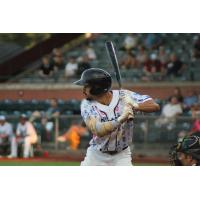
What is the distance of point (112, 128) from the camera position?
18.8 ft

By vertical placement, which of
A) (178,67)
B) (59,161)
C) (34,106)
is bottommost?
(59,161)

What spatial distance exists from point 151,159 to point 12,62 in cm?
341

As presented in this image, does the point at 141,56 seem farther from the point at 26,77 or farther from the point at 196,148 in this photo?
the point at 196,148

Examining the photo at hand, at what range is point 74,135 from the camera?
11.2 metres

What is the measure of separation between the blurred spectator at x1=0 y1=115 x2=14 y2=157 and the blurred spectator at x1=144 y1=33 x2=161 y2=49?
9.65 feet

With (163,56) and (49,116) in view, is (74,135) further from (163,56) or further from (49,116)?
(163,56)

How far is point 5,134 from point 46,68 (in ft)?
5.05

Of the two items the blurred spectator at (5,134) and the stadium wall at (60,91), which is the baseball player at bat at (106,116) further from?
the blurred spectator at (5,134)

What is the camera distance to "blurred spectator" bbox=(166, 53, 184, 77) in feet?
36.3

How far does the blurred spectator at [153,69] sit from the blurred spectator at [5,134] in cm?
261

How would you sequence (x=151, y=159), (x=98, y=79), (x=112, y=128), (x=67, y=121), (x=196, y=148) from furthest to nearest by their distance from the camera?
1. (x=67, y=121)
2. (x=151, y=159)
3. (x=98, y=79)
4. (x=112, y=128)
5. (x=196, y=148)

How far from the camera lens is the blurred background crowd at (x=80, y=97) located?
10906mm

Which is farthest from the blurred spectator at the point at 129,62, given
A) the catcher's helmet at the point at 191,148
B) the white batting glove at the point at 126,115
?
the catcher's helmet at the point at 191,148

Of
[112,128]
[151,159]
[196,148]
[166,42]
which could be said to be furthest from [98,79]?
[166,42]
